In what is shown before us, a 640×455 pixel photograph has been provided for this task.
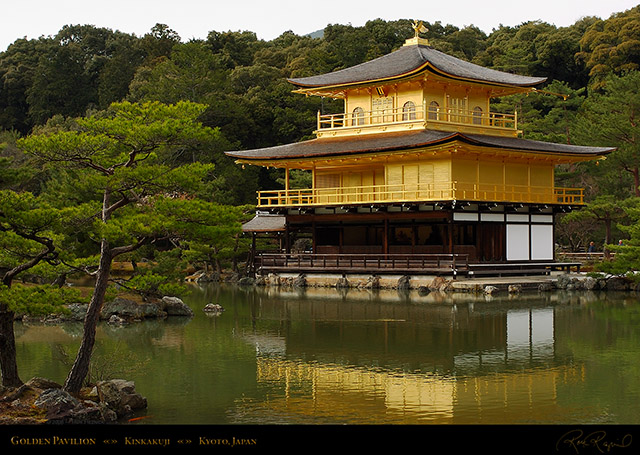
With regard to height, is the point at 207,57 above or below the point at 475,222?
above

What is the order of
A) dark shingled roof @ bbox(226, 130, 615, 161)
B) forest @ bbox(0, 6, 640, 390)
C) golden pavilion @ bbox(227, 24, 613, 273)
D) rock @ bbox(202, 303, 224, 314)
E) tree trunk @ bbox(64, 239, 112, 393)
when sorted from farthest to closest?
golden pavilion @ bbox(227, 24, 613, 273), dark shingled roof @ bbox(226, 130, 615, 161), rock @ bbox(202, 303, 224, 314), forest @ bbox(0, 6, 640, 390), tree trunk @ bbox(64, 239, 112, 393)

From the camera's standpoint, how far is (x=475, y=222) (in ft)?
112

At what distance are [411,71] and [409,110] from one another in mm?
2395

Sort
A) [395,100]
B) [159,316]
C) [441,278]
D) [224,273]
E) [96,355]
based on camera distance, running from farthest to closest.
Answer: [224,273] < [395,100] < [441,278] < [159,316] < [96,355]

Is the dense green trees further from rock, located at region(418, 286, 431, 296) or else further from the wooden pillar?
the wooden pillar

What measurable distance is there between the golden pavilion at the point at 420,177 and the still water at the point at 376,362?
8.37m

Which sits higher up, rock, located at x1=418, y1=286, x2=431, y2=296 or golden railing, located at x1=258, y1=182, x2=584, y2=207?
golden railing, located at x1=258, y1=182, x2=584, y2=207

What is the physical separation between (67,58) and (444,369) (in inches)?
2688

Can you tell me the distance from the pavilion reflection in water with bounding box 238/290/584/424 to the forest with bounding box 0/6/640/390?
2899 millimetres

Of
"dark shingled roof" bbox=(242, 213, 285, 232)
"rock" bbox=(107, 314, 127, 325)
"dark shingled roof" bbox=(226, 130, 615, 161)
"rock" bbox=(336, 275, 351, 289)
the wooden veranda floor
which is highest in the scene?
"dark shingled roof" bbox=(226, 130, 615, 161)

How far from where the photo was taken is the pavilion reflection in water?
39.4ft
